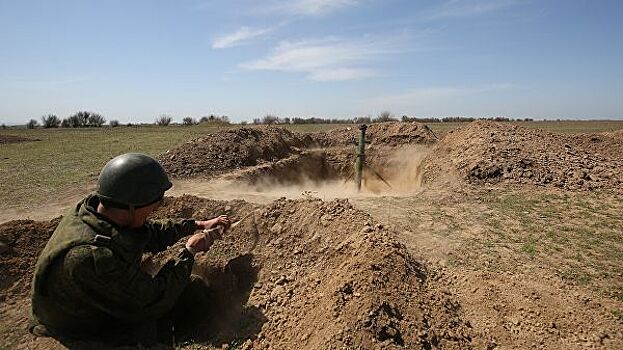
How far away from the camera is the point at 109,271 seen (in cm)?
292

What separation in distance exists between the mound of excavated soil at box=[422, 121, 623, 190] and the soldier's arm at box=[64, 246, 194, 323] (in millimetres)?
7999

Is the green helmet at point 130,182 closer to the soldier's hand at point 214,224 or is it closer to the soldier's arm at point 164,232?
the soldier's arm at point 164,232

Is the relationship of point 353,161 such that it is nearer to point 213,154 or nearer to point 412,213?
point 213,154

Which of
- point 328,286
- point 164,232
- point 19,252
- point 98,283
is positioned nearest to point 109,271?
point 98,283

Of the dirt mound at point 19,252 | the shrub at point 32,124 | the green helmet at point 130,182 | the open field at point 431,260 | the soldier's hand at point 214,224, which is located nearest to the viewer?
the green helmet at point 130,182

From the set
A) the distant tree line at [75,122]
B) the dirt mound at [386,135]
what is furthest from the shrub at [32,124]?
the dirt mound at [386,135]

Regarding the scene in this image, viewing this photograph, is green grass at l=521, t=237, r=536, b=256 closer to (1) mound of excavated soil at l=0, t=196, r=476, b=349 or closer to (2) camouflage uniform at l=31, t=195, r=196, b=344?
(1) mound of excavated soil at l=0, t=196, r=476, b=349

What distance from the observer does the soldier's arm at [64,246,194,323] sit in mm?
2893

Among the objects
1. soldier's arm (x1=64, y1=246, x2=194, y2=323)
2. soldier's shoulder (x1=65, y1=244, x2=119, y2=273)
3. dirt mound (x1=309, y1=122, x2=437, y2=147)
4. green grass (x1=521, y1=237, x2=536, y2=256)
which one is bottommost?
green grass (x1=521, y1=237, x2=536, y2=256)

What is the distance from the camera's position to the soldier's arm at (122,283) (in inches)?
114

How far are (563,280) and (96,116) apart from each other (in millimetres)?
54868

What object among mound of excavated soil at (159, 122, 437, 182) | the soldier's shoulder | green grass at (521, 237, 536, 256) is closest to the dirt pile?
the soldier's shoulder

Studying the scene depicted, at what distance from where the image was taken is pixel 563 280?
4926mm

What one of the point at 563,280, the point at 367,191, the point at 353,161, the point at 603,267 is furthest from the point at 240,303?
the point at 353,161
